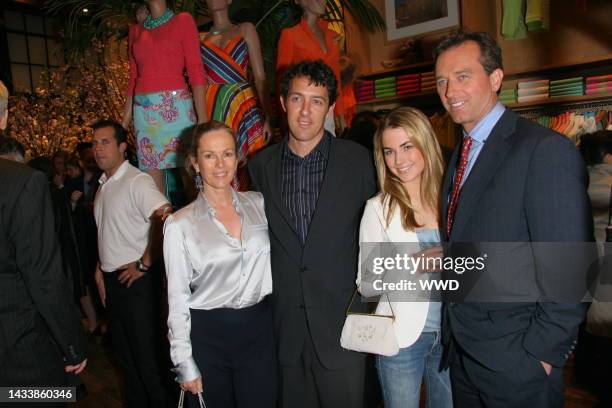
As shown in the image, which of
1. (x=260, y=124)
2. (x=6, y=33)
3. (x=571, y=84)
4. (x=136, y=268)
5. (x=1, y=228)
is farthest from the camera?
(x=6, y=33)

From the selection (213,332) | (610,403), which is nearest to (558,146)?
(213,332)

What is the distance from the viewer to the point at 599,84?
4.24 m

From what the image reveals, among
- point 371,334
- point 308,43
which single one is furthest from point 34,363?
point 308,43

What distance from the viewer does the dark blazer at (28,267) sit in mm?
1530

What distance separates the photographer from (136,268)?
2537mm

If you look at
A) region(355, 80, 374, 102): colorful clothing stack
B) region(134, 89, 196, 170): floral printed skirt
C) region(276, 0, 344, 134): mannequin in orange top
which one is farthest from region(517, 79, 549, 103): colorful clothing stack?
region(134, 89, 196, 170): floral printed skirt

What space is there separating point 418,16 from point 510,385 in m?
4.72

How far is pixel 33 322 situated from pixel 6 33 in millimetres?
11457

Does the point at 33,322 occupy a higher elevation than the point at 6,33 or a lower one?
lower

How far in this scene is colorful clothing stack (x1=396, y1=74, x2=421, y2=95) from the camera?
5.27 m

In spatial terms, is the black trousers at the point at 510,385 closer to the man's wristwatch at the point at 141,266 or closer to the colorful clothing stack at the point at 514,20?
the man's wristwatch at the point at 141,266

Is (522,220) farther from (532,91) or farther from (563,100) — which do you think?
(532,91)

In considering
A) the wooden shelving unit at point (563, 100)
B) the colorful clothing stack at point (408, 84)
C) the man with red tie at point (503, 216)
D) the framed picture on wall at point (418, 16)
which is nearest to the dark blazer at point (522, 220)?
the man with red tie at point (503, 216)

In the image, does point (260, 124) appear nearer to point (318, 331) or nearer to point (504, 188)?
point (318, 331)
